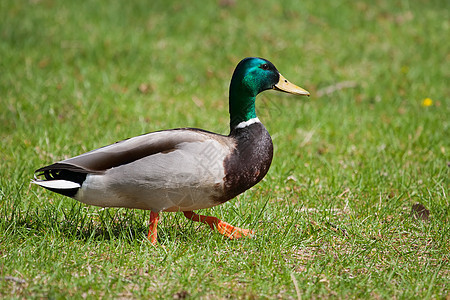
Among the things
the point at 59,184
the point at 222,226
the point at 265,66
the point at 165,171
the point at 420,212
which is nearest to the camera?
the point at 165,171

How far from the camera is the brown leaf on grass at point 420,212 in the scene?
3884 mm

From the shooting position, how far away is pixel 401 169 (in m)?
4.73

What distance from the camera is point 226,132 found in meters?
5.47

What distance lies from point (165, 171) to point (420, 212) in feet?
6.14

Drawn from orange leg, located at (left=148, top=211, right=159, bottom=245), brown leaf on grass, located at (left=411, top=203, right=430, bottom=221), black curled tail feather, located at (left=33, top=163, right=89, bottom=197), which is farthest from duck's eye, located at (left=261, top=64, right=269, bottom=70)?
brown leaf on grass, located at (left=411, top=203, right=430, bottom=221)

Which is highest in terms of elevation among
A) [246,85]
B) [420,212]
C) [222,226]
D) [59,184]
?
[246,85]

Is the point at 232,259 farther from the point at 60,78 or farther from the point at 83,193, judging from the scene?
the point at 60,78

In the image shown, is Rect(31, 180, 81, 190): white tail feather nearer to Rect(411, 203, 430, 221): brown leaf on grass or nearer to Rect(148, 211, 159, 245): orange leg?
Rect(148, 211, 159, 245): orange leg

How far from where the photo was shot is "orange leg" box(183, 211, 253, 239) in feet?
11.4

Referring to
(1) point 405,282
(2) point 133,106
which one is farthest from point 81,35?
(1) point 405,282

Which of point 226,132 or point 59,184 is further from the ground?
point 59,184

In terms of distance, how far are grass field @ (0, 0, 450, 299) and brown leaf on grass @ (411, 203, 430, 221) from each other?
0.05m

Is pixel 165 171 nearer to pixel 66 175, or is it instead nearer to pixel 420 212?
pixel 66 175

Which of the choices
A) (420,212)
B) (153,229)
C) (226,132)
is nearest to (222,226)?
(153,229)
